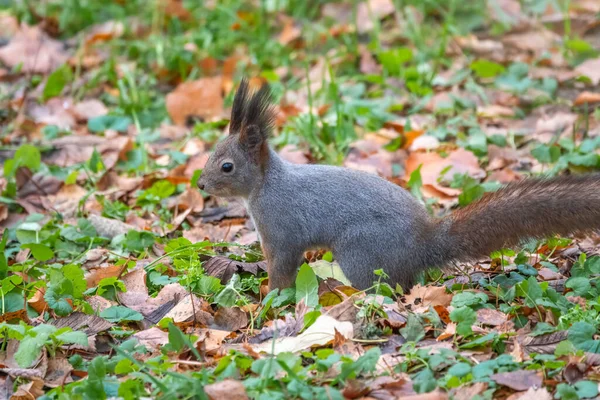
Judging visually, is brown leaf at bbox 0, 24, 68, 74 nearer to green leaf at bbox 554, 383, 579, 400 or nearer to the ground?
the ground

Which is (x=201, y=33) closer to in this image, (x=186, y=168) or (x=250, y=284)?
(x=186, y=168)

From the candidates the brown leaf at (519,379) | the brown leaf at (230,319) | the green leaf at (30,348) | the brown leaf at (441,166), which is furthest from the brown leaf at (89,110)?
the brown leaf at (519,379)

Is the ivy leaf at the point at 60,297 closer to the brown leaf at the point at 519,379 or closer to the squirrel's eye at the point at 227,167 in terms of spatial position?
the squirrel's eye at the point at 227,167

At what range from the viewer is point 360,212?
3666mm

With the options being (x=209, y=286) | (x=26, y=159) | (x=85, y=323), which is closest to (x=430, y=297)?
(x=209, y=286)

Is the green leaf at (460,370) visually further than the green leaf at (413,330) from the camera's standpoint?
No

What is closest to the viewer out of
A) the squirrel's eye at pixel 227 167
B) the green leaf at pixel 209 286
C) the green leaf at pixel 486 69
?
the green leaf at pixel 209 286

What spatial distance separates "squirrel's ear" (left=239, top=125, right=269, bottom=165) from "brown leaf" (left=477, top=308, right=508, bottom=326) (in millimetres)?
1195

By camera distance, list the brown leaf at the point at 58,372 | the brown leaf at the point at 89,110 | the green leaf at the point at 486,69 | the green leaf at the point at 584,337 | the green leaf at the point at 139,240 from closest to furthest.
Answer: the green leaf at the point at 584,337 → the brown leaf at the point at 58,372 → the green leaf at the point at 139,240 → the green leaf at the point at 486,69 → the brown leaf at the point at 89,110

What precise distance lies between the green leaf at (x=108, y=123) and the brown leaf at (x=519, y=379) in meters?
3.97

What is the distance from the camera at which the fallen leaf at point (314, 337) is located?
10.2 ft

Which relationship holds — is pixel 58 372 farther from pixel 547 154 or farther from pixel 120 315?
pixel 547 154

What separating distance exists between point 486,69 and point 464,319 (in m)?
3.50

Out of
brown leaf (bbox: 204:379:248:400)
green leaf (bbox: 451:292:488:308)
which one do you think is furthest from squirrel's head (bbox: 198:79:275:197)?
brown leaf (bbox: 204:379:248:400)
